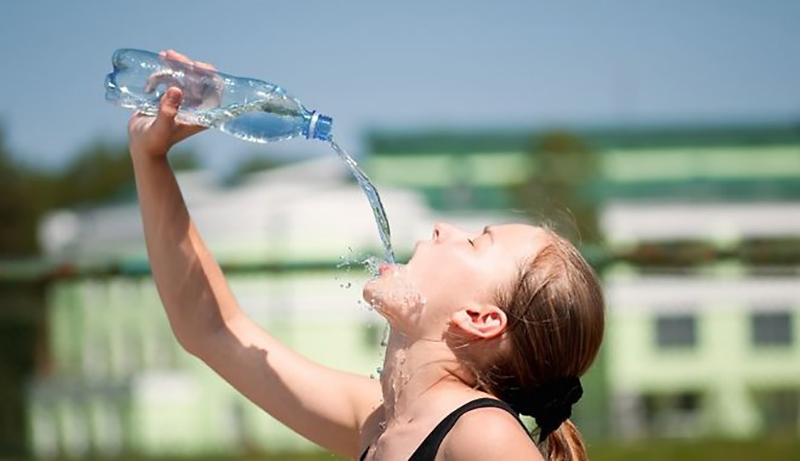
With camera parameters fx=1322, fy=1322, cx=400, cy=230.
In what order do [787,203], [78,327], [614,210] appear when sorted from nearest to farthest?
[78,327], [787,203], [614,210]

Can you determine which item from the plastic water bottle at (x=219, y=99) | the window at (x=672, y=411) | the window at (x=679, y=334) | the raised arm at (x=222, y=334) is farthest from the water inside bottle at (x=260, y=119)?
the window at (x=679, y=334)

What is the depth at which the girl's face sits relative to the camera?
2.31 metres

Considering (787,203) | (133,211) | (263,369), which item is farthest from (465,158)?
(263,369)

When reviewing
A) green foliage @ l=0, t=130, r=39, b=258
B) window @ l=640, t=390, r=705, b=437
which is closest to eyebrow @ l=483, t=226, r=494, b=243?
window @ l=640, t=390, r=705, b=437

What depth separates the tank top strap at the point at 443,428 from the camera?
220 cm

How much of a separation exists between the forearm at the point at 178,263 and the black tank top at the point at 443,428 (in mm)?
681

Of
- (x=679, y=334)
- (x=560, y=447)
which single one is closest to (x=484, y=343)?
(x=560, y=447)

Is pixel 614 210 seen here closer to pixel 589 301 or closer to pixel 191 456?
pixel 191 456

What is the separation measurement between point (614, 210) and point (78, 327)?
67.4 ft

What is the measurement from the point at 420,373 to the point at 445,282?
166 millimetres

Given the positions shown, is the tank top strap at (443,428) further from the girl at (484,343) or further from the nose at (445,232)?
the nose at (445,232)

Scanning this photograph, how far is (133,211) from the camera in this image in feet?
77.0

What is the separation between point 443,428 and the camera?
7.25 ft

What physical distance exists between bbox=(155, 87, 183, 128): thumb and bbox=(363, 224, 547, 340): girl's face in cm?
53
